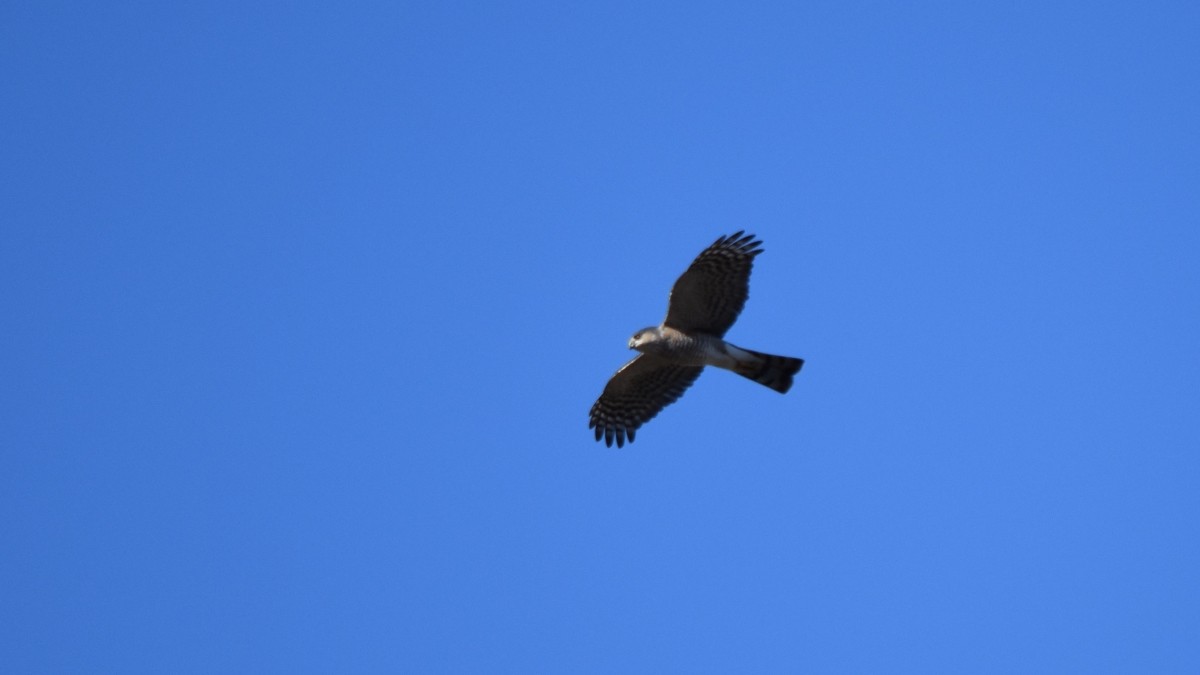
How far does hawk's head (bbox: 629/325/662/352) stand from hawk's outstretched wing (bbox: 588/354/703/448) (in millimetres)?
602

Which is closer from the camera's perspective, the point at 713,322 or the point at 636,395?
the point at 713,322

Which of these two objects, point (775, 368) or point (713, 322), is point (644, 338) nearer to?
point (713, 322)

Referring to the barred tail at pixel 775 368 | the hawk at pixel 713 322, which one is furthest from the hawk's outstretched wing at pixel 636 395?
the barred tail at pixel 775 368

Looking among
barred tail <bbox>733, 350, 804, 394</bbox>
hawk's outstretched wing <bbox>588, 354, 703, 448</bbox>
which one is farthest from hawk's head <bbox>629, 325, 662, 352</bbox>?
barred tail <bbox>733, 350, 804, 394</bbox>

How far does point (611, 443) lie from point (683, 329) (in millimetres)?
2159

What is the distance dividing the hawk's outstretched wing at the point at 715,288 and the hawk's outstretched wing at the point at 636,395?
0.95 m

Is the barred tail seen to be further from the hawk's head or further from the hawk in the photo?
the hawk's head

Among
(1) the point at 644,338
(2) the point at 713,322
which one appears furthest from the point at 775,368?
(1) the point at 644,338

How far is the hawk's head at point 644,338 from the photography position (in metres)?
17.8

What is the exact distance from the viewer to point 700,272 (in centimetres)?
1745

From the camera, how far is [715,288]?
1761 centimetres

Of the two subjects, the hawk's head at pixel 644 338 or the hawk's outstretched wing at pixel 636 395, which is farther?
the hawk's outstretched wing at pixel 636 395

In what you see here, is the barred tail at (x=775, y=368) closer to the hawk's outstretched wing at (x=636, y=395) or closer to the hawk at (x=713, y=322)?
the hawk at (x=713, y=322)

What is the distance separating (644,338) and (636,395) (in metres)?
1.38
